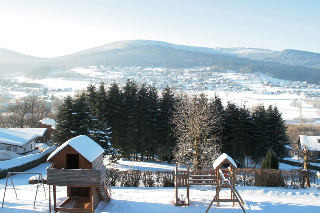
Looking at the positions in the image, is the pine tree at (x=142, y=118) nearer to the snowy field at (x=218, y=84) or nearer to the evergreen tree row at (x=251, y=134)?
the evergreen tree row at (x=251, y=134)

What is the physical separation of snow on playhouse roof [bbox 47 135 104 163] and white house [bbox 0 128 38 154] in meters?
24.6

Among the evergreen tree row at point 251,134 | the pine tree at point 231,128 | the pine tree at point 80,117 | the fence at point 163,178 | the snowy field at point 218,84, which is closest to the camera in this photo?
the fence at point 163,178

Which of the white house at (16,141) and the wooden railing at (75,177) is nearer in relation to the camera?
the wooden railing at (75,177)

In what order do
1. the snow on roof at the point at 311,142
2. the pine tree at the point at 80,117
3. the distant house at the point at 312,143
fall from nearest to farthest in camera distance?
the pine tree at the point at 80,117 → the distant house at the point at 312,143 → the snow on roof at the point at 311,142

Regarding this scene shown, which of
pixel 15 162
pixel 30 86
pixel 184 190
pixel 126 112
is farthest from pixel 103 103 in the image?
pixel 30 86

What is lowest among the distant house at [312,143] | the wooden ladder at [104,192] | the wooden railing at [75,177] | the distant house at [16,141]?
the distant house at [312,143]

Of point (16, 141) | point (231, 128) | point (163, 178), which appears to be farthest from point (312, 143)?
point (16, 141)

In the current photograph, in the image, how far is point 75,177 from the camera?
1311 cm

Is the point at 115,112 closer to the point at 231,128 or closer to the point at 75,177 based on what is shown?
the point at 231,128

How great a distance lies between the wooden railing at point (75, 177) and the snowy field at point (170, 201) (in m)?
2.13

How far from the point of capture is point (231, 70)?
193 m

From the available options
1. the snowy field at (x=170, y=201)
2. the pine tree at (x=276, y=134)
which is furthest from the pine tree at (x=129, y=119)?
the pine tree at (x=276, y=134)

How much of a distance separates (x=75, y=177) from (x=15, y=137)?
2714 cm

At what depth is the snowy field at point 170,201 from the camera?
1423 centimetres
